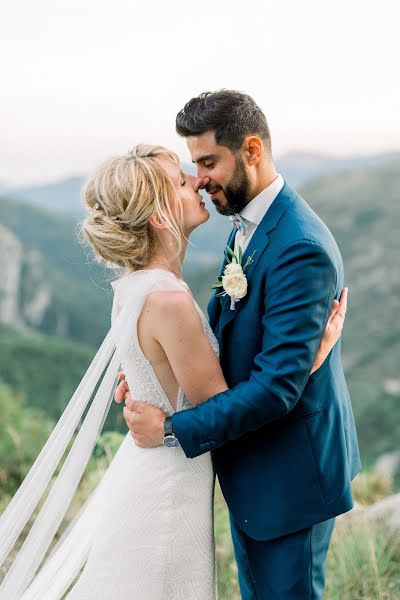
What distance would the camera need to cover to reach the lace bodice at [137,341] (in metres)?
3.22

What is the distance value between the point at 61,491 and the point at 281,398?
1259 millimetres

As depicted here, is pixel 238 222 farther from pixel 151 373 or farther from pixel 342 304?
pixel 151 373

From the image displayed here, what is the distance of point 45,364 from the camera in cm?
1519

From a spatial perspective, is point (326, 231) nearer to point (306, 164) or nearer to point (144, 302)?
point (144, 302)

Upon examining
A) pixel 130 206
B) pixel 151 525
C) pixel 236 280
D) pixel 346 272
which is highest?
pixel 130 206

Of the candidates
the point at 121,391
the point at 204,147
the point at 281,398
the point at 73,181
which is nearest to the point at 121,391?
the point at 121,391

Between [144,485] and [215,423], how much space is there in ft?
1.71

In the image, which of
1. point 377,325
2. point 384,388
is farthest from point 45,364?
point 377,325

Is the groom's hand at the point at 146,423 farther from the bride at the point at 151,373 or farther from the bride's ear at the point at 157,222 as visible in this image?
the bride's ear at the point at 157,222

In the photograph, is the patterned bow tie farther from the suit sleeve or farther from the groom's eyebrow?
the suit sleeve

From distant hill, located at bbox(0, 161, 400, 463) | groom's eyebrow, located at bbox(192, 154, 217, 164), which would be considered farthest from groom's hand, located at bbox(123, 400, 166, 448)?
distant hill, located at bbox(0, 161, 400, 463)

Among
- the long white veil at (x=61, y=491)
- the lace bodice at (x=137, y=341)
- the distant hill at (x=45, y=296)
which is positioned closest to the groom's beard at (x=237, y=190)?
the lace bodice at (x=137, y=341)

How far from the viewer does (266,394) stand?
2.92m

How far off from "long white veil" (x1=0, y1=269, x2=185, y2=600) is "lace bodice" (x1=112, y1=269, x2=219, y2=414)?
2.6 inches
